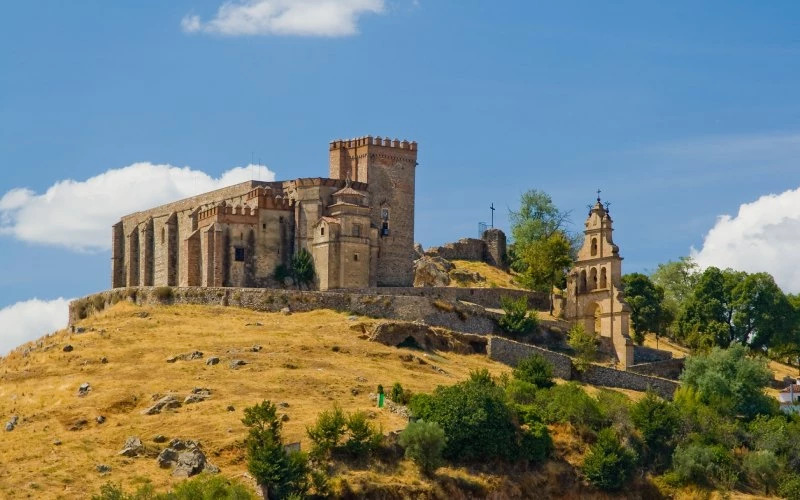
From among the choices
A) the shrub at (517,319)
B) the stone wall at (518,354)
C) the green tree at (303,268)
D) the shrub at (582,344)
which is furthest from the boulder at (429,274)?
the stone wall at (518,354)

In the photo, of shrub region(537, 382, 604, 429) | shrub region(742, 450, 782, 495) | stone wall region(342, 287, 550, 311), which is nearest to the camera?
shrub region(537, 382, 604, 429)

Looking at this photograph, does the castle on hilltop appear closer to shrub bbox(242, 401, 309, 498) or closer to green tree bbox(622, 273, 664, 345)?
green tree bbox(622, 273, 664, 345)

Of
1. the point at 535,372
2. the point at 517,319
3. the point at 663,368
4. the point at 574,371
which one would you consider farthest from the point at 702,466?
the point at 517,319

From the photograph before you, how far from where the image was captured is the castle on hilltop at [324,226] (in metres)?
99.9

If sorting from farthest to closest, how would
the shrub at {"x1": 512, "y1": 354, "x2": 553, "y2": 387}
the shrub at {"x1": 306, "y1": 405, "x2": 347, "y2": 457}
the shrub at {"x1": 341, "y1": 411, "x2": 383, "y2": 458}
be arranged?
the shrub at {"x1": 512, "y1": 354, "x2": 553, "y2": 387} → the shrub at {"x1": 341, "y1": 411, "x2": 383, "y2": 458} → the shrub at {"x1": 306, "y1": 405, "x2": 347, "y2": 457}

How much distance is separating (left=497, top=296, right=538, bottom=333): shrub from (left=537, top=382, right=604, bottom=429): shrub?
12.8 m

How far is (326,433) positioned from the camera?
75.2 meters

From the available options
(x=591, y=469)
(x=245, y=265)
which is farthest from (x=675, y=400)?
(x=245, y=265)

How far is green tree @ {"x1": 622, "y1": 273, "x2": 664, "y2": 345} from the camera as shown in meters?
111

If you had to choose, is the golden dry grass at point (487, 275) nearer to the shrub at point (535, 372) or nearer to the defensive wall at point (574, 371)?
the defensive wall at point (574, 371)

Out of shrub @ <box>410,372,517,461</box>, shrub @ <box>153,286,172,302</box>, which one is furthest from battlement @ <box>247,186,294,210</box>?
shrub @ <box>410,372,517,461</box>

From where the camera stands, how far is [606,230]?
104 m

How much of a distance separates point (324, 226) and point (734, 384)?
81.2 ft

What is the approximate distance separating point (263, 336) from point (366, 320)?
21.3 feet
